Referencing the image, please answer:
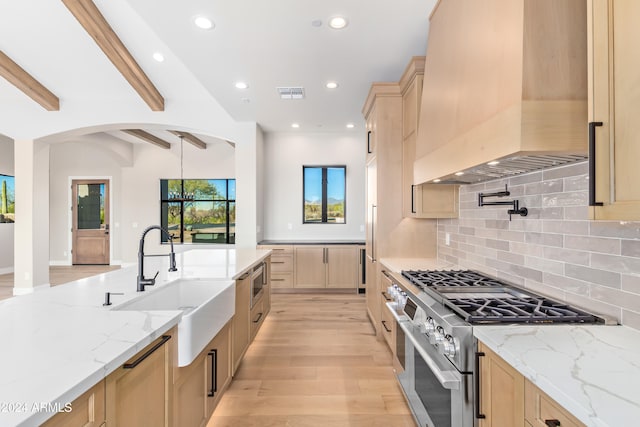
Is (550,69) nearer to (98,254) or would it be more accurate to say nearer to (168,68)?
(168,68)

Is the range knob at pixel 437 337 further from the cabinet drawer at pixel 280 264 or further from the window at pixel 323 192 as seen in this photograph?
the window at pixel 323 192

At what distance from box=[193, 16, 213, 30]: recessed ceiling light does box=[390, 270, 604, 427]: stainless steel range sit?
8.13 ft

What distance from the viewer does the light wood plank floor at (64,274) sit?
18.8ft

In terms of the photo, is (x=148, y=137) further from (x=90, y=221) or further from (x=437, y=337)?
(x=437, y=337)

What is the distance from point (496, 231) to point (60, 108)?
250 inches

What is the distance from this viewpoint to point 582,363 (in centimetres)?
94

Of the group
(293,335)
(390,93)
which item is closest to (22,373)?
(293,335)

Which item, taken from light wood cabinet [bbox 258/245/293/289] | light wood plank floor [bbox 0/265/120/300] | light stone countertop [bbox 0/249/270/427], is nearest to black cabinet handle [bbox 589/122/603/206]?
light stone countertop [bbox 0/249/270/427]

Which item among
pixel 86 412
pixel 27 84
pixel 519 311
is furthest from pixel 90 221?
pixel 519 311

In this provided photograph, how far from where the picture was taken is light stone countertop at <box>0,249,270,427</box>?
744 mm

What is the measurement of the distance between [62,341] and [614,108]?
1.87 metres

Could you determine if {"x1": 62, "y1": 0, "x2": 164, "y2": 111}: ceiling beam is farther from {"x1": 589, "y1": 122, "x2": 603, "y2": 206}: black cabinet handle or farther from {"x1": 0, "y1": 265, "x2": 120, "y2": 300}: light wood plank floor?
{"x1": 589, "y1": 122, "x2": 603, "y2": 206}: black cabinet handle

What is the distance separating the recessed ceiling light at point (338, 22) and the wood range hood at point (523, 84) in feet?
3.56

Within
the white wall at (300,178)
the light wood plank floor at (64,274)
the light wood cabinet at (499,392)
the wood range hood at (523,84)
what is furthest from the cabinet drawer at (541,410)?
the light wood plank floor at (64,274)
